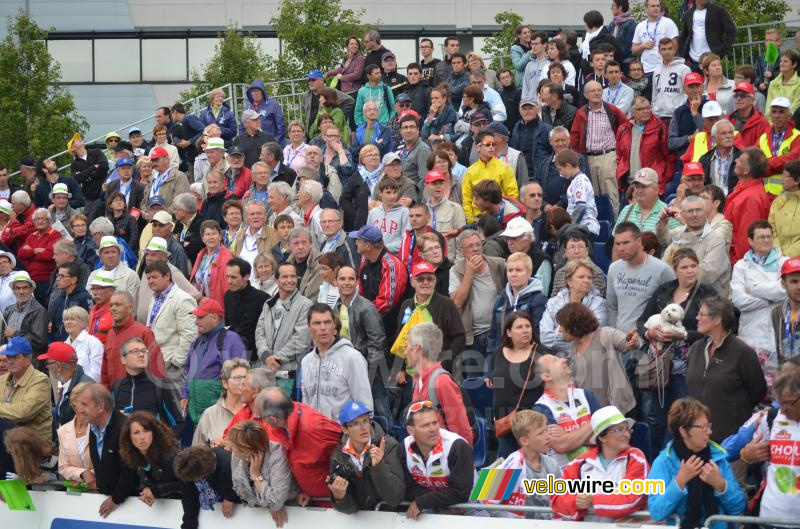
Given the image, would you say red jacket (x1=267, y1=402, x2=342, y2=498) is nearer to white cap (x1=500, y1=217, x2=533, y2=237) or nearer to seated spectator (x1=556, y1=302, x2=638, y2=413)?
seated spectator (x1=556, y1=302, x2=638, y2=413)

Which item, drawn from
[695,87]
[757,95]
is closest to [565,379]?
[695,87]

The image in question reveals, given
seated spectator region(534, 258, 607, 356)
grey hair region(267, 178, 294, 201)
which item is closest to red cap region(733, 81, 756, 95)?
seated spectator region(534, 258, 607, 356)

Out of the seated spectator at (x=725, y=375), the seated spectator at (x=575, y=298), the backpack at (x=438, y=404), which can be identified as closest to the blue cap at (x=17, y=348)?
the backpack at (x=438, y=404)

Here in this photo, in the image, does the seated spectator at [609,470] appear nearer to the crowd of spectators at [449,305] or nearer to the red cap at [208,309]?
the crowd of spectators at [449,305]

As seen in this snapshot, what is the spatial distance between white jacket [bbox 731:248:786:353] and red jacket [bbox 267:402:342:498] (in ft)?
11.4

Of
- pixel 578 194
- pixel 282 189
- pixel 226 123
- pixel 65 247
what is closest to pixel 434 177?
pixel 578 194

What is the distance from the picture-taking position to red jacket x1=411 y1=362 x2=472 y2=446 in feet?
29.5

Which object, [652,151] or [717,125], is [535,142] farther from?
[717,125]

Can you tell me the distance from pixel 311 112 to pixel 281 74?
7.14m

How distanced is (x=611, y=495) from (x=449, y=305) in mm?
3290

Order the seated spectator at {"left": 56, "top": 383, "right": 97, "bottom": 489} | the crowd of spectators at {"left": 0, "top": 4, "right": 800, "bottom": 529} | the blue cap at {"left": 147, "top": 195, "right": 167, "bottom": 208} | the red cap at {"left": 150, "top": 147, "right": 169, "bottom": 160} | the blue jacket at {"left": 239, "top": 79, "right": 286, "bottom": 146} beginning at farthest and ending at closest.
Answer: the blue jacket at {"left": 239, "top": 79, "right": 286, "bottom": 146} < the red cap at {"left": 150, "top": 147, "right": 169, "bottom": 160} < the blue cap at {"left": 147, "top": 195, "right": 167, "bottom": 208} < the seated spectator at {"left": 56, "top": 383, "right": 97, "bottom": 489} < the crowd of spectators at {"left": 0, "top": 4, "right": 800, "bottom": 529}

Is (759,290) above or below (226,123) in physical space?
below

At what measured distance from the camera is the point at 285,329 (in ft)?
37.4

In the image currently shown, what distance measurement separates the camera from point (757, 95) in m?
16.1
